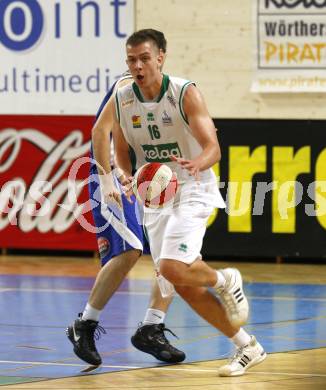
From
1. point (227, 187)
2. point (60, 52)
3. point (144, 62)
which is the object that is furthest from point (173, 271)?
point (60, 52)

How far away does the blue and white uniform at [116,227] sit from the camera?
27.0 ft

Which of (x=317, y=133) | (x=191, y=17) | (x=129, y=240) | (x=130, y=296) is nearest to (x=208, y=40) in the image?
(x=191, y=17)

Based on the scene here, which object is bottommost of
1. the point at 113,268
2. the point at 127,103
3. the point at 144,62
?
the point at 113,268

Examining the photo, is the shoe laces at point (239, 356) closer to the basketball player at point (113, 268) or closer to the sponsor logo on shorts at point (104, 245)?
the basketball player at point (113, 268)

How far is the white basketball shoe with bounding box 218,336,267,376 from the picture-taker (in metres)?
7.41

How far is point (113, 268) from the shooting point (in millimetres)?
8164

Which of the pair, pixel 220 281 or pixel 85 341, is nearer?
pixel 220 281

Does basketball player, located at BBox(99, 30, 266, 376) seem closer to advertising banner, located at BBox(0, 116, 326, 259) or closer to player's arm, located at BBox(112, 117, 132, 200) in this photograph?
player's arm, located at BBox(112, 117, 132, 200)

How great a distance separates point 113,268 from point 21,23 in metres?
7.29

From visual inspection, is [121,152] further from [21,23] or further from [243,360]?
[21,23]

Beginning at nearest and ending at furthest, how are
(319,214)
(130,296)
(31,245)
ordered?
(130,296) → (319,214) → (31,245)

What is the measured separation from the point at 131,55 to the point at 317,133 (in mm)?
6773

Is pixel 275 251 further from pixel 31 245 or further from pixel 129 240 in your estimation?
pixel 129 240

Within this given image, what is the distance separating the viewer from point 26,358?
26.5 ft
